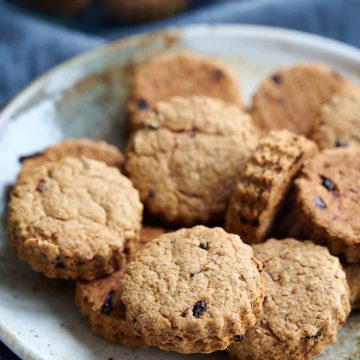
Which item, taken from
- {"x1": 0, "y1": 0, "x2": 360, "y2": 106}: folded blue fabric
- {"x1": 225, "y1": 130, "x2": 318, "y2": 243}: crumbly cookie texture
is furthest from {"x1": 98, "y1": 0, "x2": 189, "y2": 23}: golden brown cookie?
{"x1": 225, "y1": 130, "x2": 318, "y2": 243}: crumbly cookie texture

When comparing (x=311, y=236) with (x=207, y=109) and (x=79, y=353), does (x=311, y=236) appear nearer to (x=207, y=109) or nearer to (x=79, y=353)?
(x=207, y=109)

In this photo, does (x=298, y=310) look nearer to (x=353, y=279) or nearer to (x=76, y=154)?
(x=353, y=279)

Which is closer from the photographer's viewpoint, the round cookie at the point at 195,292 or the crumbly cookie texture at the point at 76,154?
the round cookie at the point at 195,292

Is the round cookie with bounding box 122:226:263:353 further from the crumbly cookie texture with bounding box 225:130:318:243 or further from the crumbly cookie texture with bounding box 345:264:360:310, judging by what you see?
the crumbly cookie texture with bounding box 345:264:360:310

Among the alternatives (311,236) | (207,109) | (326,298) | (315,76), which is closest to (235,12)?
(315,76)

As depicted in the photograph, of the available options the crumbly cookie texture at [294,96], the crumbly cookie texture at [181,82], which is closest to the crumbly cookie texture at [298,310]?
the crumbly cookie texture at [294,96]

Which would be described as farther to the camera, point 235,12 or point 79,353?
point 235,12

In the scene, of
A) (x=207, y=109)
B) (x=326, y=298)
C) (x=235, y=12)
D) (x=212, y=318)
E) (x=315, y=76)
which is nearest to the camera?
(x=212, y=318)

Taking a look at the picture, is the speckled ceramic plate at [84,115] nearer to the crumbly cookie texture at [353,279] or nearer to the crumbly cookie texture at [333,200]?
the crumbly cookie texture at [353,279]
